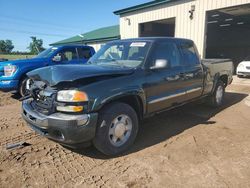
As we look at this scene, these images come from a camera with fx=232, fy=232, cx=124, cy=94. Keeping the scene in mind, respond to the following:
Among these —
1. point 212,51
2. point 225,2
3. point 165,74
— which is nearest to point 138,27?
point 225,2

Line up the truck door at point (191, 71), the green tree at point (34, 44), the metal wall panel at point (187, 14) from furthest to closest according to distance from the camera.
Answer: the green tree at point (34, 44) < the metal wall panel at point (187, 14) < the truck door at point (191, 71)

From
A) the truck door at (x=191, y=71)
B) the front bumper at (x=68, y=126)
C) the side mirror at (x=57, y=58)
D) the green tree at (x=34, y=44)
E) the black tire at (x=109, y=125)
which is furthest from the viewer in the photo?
the green tree at (x=34, y=44)

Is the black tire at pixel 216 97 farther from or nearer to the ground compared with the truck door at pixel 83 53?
nearer to the ground

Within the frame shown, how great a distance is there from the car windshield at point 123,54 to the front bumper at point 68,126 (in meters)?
1.43

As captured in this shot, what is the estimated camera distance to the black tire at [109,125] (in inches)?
138

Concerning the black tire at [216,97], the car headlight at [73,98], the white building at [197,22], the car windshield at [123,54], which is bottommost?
the black tire at [216,97]

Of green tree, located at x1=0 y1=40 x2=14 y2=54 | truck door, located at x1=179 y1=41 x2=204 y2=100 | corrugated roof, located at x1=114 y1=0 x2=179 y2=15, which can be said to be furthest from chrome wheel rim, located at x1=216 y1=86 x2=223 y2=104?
green tree, located at x1=0 y1=40 x2=14 y2=54

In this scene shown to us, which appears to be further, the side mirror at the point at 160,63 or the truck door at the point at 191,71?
the truck door at the point at 191,71

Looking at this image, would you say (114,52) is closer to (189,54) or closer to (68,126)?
(189,54)

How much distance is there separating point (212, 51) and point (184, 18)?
11358mm

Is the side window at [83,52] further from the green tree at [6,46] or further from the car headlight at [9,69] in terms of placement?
the green tree at [6,46]

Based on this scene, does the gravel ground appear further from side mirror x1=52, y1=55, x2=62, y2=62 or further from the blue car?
side mirror x1=52, y1=55, x2=62, y2=62

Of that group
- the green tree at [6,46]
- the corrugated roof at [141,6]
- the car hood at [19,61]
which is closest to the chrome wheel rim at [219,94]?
the car hood at [19,61]

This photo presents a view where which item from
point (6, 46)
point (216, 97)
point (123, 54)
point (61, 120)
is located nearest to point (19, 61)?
point (123, 54)
